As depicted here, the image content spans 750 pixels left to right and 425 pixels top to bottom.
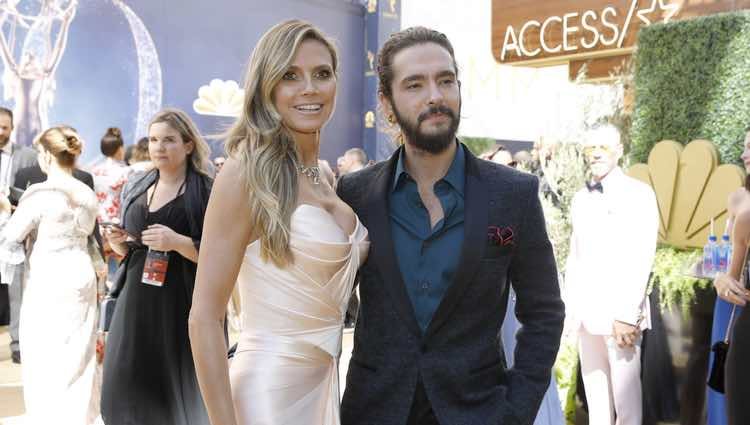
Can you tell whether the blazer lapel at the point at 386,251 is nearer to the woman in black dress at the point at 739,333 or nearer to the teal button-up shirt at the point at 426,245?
the teal button-up shirt at the point at 426,245

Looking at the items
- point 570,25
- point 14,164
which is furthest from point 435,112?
point 570,25

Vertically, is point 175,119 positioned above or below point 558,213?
above

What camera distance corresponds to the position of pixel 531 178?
198 cm

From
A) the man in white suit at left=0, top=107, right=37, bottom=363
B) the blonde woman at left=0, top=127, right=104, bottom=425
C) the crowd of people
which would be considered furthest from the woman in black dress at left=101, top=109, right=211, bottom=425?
the man in white suit at left=0, top=107, right=37, bottom=363

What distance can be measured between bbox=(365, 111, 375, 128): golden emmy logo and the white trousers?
9.63 meters

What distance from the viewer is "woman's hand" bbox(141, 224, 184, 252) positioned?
374 centimetres

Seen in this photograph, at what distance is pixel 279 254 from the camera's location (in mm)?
1875

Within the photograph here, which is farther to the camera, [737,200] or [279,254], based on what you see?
[737,200]

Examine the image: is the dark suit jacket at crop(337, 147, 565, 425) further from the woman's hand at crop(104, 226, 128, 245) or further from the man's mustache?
the woman's hand at crop(104, 226, 128, 245)

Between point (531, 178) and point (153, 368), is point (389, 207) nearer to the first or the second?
point (531, 178)

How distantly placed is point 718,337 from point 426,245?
2.64 m

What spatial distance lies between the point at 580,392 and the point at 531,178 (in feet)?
10.9

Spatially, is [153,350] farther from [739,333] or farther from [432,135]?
[739,333]

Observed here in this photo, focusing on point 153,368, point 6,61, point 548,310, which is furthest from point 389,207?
point 6,61
